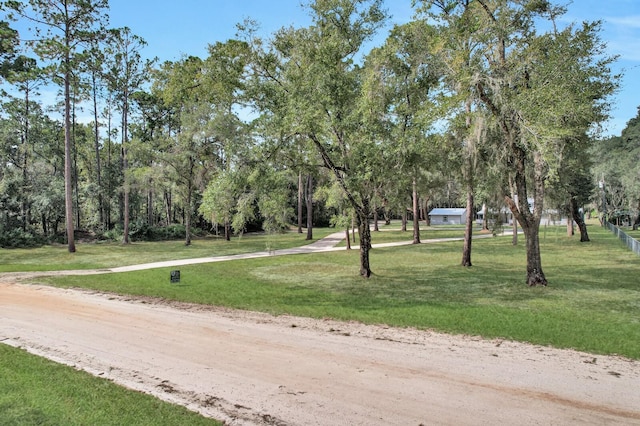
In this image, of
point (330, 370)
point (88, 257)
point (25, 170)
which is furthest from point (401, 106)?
point (25, 170)

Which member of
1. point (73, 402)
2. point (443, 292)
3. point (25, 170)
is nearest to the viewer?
point (73, 402)

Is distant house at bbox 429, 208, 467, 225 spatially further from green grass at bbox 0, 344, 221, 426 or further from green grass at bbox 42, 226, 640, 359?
green grass at bbox 0, 344, 221, 426

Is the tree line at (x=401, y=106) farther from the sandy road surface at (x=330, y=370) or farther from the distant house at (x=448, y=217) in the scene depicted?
the distant house at (x=448, y=217)

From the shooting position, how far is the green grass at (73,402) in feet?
14.7

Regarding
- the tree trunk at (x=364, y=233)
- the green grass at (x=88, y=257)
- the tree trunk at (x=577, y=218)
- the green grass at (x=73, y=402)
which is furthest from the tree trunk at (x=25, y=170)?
the tree trunk at (x=577, y=218)

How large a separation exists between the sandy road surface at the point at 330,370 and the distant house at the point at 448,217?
207ft

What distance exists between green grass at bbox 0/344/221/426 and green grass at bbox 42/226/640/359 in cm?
511

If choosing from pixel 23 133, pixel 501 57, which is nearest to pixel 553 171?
pixel 501 57

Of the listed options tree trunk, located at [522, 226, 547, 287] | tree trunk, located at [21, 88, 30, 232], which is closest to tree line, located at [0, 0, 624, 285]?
tree trunk, located at [522, 226, 547, 287]

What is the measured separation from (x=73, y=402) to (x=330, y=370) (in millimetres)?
3260

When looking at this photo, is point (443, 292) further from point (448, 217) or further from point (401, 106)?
point (448, 217)

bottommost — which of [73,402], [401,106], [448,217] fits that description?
[73,402]

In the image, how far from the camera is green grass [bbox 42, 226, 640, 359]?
28.2 ft

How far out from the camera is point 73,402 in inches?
193
